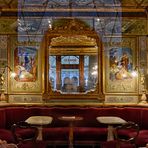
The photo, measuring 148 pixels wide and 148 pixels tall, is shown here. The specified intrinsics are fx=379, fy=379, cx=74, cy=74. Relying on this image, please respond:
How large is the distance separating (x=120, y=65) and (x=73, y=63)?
1359mm

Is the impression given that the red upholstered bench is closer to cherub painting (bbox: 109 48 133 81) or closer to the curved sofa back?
the curved sofa back

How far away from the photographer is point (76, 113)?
10.1m

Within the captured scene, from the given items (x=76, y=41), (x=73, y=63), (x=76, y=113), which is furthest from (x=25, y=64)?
(x=76, y=113)

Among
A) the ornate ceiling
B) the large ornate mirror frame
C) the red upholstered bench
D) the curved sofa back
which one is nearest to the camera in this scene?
the red upholstered bench

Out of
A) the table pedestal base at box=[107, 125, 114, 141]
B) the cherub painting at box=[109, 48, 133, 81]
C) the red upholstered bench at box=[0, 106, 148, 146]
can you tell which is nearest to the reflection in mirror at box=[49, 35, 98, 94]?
the cherub painting at box=[109, 48, 133, 81]

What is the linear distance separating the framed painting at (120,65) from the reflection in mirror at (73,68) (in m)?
0.35

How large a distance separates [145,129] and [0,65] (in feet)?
14.5

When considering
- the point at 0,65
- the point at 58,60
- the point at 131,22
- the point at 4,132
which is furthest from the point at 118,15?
→ the point at 4,132

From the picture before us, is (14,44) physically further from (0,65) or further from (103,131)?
(103,131)

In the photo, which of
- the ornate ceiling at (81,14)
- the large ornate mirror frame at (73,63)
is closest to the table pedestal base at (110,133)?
the large ornate mirror frame at (73,63)

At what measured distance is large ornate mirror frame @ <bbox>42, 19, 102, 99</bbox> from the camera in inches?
428

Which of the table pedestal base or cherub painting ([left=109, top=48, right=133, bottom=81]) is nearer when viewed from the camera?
the table pedestal base

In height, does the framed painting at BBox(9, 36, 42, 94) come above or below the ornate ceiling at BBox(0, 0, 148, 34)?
below

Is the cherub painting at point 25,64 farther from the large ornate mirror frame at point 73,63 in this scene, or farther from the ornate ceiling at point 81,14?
the ornate ceiling at point 81,14
